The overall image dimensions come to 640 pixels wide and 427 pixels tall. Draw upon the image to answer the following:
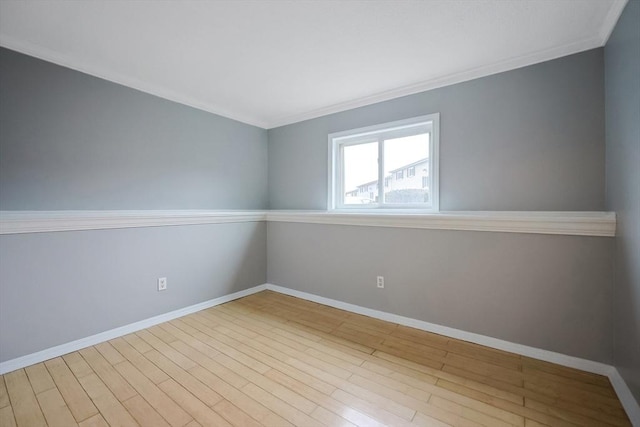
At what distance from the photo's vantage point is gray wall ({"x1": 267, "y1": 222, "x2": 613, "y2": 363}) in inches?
71.4

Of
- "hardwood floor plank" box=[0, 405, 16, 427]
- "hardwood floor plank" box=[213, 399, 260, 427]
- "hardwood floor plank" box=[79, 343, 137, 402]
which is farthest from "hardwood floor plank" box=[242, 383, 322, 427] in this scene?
"hardwood floor plank" box=[0, 405, 16, 427]

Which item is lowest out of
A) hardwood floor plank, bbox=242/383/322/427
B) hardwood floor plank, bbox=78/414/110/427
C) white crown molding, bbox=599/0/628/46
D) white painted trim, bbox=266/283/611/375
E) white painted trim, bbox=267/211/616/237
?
hardwood floor plank, bbox=242/383/322/427

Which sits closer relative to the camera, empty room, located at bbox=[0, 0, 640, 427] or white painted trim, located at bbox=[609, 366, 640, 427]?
white painted trim, located at bbox=[609, 366, 640, 427]

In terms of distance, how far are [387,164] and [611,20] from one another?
183cm

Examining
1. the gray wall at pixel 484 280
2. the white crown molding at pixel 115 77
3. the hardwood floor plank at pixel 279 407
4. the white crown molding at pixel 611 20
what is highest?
the white crown molding at pixel 115 77

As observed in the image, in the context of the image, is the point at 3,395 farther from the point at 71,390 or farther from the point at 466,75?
the point at 466,75

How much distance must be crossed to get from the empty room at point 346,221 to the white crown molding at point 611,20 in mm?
13

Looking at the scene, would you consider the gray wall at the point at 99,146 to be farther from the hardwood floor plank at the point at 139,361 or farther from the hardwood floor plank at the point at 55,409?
the hardwood floor plank at the point at 55,409

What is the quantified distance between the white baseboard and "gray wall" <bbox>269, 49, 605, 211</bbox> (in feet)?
3.50

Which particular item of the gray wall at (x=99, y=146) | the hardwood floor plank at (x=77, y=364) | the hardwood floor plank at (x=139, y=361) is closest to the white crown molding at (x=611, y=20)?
the gray wall at (x=99, y=146)

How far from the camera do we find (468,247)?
223 cm

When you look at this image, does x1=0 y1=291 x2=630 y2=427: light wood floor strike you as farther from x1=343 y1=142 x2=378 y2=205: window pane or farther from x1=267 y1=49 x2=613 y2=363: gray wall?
x1=343 y1=142 x2=378 y2=205: window pane

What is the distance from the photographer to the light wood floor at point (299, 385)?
4.69 ft

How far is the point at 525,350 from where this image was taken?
6.57ft
